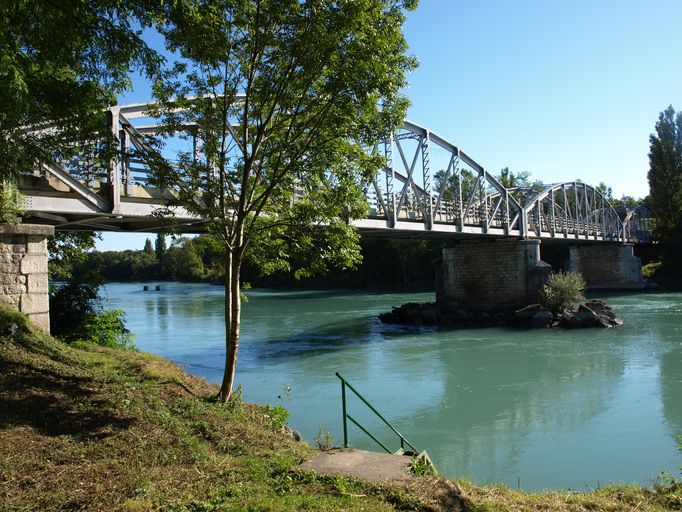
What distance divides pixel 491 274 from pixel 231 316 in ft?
101

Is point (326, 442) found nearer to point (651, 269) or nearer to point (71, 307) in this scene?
point (71, 307)

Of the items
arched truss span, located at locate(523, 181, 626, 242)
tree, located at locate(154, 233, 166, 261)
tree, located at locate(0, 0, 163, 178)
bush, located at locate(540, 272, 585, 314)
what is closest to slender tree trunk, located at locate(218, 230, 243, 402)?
tree, located at locate(0, 0, 163, 178)

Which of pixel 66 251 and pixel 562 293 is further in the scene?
pixel 562 293

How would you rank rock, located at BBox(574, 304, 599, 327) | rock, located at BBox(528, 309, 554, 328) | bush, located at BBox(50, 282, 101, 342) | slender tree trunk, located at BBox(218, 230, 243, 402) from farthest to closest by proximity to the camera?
rock, located at BBox(528, 309, 554, 328) → rock, located at BBox(574, 304, 599, 327) → bush, located at BBox(50, 282, 101, 342) → slender tree trunk, located at BBox(218, 230, 243, 402)

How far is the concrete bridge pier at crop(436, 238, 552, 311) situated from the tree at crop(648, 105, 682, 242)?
3720 centimetres

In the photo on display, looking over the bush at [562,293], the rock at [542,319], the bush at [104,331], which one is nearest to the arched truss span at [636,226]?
the bush at [562,293]

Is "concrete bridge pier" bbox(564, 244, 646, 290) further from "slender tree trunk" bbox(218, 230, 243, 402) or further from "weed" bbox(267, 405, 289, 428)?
"weed" bbox(267, 405, 289, 428)

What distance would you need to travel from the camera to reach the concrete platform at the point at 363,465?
475cm

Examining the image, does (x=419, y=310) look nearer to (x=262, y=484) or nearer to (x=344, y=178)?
(x=344, y=178)

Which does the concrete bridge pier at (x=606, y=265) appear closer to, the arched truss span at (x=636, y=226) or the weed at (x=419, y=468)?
the arched truss span at (x=636, y=226)

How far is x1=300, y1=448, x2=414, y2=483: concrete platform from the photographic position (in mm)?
4750

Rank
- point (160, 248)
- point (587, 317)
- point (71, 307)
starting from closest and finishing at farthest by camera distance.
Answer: point (71, 307), point (587, 317), point (160, 248)

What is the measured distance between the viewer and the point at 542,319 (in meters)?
29.7

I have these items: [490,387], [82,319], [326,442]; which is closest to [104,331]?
[82,319]
